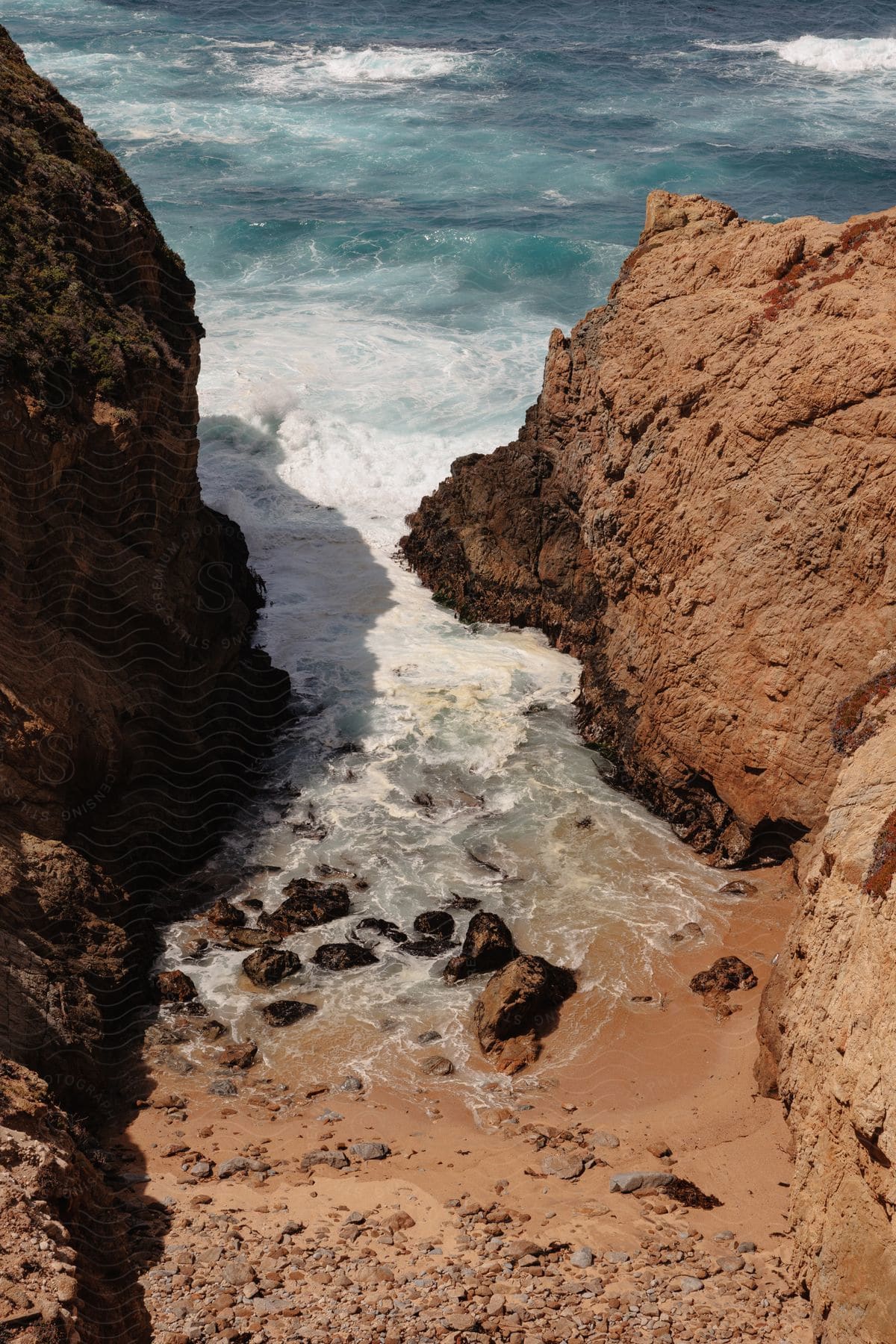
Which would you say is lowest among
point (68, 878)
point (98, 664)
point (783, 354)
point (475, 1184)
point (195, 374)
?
point (475, 1184)

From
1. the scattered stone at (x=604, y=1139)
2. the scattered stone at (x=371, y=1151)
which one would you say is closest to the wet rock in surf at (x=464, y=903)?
the scattered stone at (x=604, y=1139)

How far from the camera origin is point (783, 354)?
1717 cm

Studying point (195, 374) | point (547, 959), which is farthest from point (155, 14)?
point (547, 959)

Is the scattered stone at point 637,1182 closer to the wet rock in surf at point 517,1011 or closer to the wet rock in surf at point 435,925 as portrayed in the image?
the wet rock in surf at point 517,1011

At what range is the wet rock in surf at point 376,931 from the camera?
52.9ft

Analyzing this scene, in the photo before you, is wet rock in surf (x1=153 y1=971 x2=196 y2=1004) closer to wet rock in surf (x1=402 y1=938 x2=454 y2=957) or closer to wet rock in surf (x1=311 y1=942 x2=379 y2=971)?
wet rock in surf (x1=311 y1=942 x2=379 y2=971)

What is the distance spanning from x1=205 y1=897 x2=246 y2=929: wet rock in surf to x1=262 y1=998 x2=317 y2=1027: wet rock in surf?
1581 mm

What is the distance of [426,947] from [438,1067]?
2.25 m

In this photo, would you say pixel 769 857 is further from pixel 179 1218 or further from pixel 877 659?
pixel 179 1218

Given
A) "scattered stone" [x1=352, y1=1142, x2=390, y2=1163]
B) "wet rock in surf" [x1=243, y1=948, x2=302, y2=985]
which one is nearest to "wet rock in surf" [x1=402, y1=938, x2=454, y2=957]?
"wet rock in surf" [x1=243, y1=948, x2=302, y2=985]

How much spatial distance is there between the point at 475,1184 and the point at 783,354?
11.5 meters

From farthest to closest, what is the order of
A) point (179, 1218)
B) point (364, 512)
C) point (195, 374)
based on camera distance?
point (364, 512) → point (195, 374) → point (179, 1218)

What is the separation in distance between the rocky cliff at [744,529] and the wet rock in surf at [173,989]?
673 centimetres

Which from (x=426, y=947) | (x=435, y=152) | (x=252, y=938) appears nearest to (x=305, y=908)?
(x=252, y=938)
